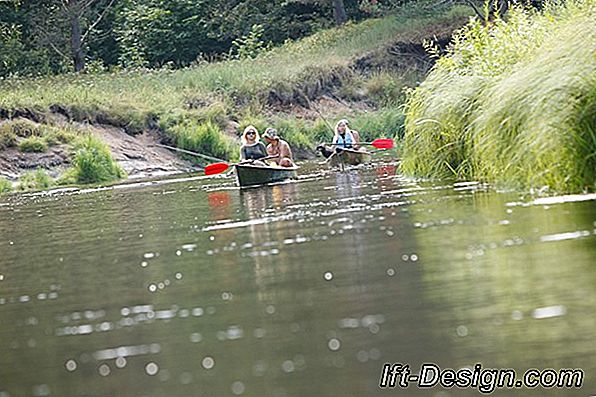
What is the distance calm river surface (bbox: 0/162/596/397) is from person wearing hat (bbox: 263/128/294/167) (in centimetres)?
917

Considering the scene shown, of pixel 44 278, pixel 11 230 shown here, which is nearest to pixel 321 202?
pixel 11 230

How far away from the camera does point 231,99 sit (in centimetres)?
4166

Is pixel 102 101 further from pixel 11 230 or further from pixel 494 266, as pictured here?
pixel 494 266

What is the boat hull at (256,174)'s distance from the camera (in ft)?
77.9

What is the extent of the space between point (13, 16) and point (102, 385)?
161 ft

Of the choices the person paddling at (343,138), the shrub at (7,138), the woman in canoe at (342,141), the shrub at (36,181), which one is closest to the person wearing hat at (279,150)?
the woman in canoe at (342,141)

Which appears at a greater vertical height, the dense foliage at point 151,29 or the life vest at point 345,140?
the dense foliage at point 151,29

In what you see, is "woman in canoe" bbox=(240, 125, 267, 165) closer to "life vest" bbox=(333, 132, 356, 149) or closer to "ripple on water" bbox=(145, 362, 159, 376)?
"life vest" bbox=(333, 132, 356, 149)

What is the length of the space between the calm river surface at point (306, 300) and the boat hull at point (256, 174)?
7874 mm

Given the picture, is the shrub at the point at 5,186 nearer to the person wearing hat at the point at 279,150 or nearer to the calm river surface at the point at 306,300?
the person wearing hat at the point at 279,150

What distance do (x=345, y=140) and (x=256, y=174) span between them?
607cm

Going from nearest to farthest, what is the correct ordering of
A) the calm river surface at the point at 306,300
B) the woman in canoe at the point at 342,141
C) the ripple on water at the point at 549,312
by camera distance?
1. the calm river surface at the point at 306,300
2. the ripple on water at the point at 549,312
3. the woman in canoe at the point at 342,141

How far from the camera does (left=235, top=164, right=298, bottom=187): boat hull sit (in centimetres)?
2375

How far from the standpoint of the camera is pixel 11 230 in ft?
59.9
